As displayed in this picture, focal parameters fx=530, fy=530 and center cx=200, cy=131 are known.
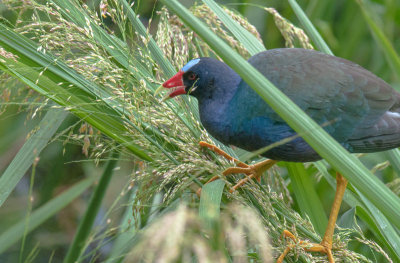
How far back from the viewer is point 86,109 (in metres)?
1.39

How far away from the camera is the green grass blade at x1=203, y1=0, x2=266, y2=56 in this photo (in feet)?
5.56

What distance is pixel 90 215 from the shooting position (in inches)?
61.2

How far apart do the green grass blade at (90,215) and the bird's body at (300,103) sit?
13.3 inches

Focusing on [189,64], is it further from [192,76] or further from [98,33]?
[98,33]

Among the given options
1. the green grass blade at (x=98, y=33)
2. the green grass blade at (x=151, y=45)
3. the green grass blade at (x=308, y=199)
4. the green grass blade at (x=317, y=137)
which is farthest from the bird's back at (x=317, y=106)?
the green grass blade at (x=317, y=137)

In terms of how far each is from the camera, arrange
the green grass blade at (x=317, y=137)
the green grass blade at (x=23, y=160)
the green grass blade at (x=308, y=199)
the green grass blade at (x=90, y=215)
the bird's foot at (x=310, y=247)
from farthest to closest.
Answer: the green grass blade at (x=308, y=199)
the green grass blade at (x=90, y=215)
the green grass blade at (x=23, y=160)
the bird's foot at (x=310, y=247)
the green grass blade at (x=317, y=137)

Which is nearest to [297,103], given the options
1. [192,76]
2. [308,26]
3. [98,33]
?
[308,26]

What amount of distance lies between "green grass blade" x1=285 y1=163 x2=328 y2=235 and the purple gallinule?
44mm

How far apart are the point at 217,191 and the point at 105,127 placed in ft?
1.23

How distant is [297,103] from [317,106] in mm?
71

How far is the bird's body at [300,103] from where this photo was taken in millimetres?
1630

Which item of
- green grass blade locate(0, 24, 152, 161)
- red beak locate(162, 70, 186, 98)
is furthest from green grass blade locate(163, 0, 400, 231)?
red beak locate(162, 70, 186, 98)

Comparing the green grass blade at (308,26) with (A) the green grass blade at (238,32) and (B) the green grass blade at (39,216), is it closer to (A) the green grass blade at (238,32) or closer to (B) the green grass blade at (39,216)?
(A) the green grass blade at (238,32)

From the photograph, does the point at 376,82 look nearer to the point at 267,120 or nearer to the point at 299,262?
the point at 267,120
